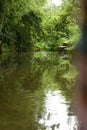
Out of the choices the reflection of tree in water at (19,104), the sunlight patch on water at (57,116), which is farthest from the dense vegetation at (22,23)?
the sunlight patch on water at (57,116)

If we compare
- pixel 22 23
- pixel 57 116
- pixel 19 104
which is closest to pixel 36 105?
pixel 19 104

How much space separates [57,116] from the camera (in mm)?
8445

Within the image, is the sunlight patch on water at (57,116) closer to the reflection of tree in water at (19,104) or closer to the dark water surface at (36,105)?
the dark water surface at (36,105)

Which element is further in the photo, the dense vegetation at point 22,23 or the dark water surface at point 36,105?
the dense vegetation at point 22,23

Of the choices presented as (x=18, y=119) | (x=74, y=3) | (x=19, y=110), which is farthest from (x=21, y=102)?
(x=74, y=3)

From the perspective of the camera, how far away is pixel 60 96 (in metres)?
11.3

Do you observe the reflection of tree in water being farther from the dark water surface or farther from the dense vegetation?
the dense vegetation

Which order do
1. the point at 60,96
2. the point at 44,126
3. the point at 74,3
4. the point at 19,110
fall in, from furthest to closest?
the point at 74,3 → the point at 60,96 → the point at 19,110 → the point at 44,126

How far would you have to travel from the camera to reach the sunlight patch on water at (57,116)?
7438 mm

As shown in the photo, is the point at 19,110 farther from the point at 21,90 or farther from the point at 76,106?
the point at 21,90

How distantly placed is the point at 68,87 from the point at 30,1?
35.3 meters

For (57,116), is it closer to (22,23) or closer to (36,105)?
(36,105)

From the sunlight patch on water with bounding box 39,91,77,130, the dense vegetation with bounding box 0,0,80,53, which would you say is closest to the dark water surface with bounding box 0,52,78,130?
the sunlight patch on water with bounding box 39,91,77,130

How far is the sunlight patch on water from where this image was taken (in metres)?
7.44
